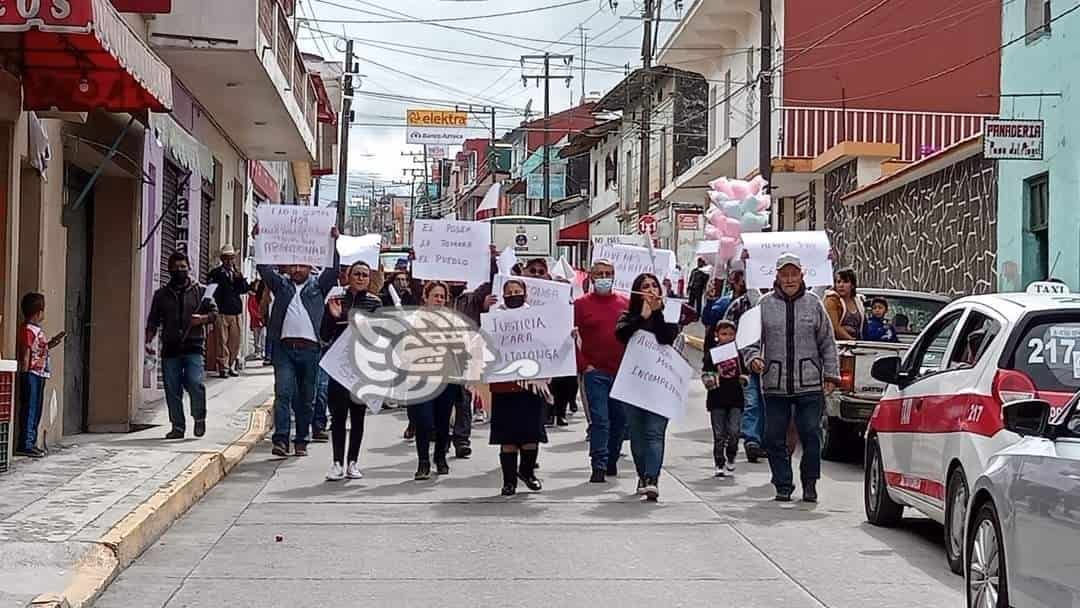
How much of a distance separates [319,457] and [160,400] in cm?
554

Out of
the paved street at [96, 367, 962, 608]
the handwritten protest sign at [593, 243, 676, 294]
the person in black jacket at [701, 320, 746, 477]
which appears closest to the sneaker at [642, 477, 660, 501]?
the paved street at [96, 367, 962, 608]

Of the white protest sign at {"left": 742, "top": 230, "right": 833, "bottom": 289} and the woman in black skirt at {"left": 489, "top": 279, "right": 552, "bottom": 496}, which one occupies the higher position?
the white protest sign at {"left": 742, "top": 230, "right": 833, "bottom": 289}

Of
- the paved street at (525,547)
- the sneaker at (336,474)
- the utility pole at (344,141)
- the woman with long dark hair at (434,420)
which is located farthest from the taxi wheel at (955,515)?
the utility pole at (344,141)

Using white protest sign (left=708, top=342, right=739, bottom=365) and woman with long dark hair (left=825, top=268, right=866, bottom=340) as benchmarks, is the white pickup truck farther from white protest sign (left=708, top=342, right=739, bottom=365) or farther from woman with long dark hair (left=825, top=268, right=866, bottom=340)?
white protest sign (left=708, top=342, right=739, bottom=365)

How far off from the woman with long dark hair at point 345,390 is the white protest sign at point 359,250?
576 mm

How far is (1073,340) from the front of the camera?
8.21 meters

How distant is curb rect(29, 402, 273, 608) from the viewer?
297 inches

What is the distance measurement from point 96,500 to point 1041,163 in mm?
13475

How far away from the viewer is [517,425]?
11.7 meters

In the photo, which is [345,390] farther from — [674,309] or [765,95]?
[765,95]

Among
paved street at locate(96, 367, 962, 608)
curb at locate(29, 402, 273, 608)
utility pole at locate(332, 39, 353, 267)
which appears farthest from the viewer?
utility pole at locate(332, 39, 353, 267)

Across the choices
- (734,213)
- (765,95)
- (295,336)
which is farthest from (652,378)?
(765,95)

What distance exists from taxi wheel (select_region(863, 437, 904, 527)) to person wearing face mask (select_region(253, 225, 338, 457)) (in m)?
5.31

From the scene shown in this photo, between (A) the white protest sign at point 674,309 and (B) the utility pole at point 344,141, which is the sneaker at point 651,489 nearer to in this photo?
(A) the white protest sign at point 674,309
